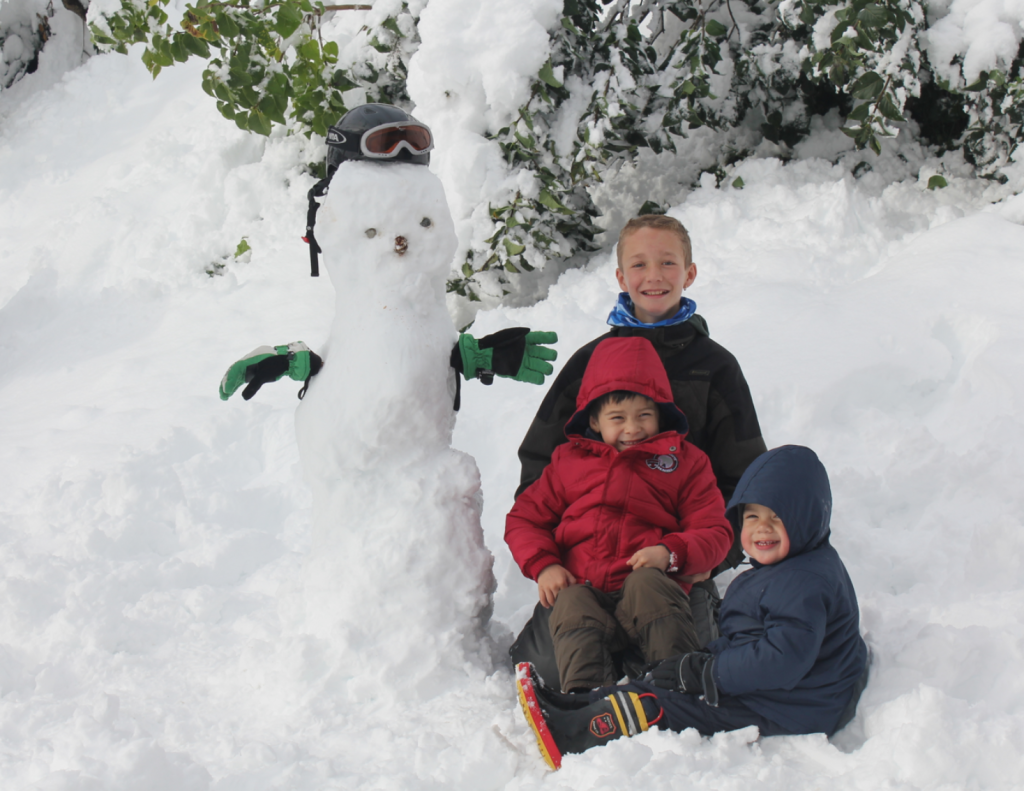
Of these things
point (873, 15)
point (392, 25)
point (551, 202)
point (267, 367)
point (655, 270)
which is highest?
point (392, 25)

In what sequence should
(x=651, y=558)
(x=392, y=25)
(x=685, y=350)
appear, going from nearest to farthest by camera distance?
(x=651, y=558) < (x=685, y=350) < (x=392, y=25)

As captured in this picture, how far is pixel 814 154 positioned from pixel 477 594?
2994mm

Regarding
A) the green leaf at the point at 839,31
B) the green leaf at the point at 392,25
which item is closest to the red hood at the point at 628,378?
the green leaf at the point at 839,31

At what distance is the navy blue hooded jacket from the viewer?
1.55 meters

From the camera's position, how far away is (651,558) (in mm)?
1826

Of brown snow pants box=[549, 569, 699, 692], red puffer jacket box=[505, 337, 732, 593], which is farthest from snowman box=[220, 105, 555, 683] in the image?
brown snow pants box=[549, 569, 699, 692]

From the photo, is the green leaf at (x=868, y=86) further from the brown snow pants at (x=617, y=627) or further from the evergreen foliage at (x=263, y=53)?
the brown snow pants at (x=617, y=627)

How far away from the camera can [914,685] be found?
1.59m

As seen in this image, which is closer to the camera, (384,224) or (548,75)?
(384,224)

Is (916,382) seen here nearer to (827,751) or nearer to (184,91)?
(827,751)

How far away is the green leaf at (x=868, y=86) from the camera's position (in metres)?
3.10

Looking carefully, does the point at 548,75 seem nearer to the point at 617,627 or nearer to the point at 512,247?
the point at 512,247

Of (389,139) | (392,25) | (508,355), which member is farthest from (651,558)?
(392,25)

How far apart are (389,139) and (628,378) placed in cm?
80
